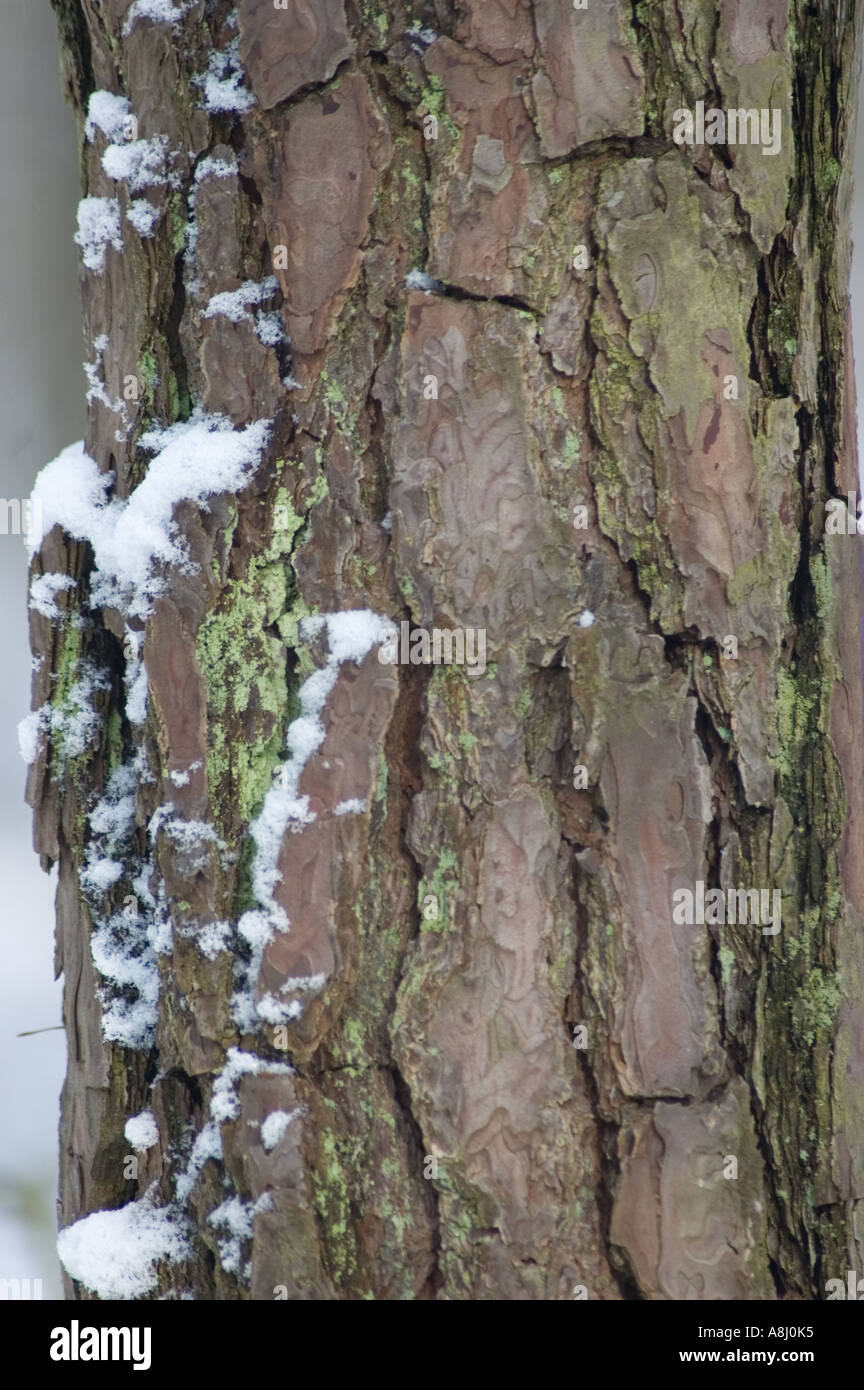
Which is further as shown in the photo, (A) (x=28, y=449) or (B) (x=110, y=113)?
(A) (x=28, y=449)

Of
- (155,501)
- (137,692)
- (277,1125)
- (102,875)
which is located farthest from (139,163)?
(277,1125)

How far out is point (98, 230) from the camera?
2.41 feet

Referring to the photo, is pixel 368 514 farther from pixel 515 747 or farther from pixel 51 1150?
pixel 51 1150

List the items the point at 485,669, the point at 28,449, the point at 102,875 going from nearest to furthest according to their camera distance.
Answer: the point at 485,669
the point at 102,875
the point at 28,449

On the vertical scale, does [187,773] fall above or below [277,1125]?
above

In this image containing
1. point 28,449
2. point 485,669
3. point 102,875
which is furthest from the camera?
point 28,449

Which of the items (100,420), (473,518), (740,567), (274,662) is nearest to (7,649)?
(100,420)

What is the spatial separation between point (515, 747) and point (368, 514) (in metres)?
0.18

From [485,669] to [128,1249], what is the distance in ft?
1.58

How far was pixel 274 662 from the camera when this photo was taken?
0.68m

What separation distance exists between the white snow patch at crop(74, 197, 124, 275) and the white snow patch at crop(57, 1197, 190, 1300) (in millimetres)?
689

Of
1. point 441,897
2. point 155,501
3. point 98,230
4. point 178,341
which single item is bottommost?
point 441,897

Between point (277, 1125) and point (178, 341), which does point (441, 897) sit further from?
point (178, 341)

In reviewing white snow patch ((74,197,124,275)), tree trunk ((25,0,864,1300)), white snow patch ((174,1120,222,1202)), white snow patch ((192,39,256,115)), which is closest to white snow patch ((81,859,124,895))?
tree trunk ((25,0,864,1300))
